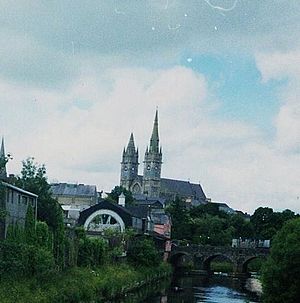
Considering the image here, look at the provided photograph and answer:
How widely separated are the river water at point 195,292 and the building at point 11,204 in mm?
9358

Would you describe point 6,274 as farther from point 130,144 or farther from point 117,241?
point 130,144

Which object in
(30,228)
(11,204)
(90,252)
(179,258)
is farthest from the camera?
(179,258)

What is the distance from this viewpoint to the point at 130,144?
194875mm

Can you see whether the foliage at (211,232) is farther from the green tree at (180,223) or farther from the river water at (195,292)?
the river water at (195,292)

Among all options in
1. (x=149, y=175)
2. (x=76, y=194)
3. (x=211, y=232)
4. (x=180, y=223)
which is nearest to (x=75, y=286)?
(x=211, y=232)

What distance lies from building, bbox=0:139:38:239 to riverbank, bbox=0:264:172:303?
466cm

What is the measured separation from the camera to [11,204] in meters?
44.3

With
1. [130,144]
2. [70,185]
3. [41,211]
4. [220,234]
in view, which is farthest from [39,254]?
[130,144]

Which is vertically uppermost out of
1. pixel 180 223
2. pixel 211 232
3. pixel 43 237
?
pixel 180 223

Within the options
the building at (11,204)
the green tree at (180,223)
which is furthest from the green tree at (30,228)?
the green tree at (180,223)

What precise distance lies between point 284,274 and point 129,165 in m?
155

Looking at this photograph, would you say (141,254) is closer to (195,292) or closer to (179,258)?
(195,292)

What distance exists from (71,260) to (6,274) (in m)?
12.5

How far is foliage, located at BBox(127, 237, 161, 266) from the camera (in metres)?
67.1
